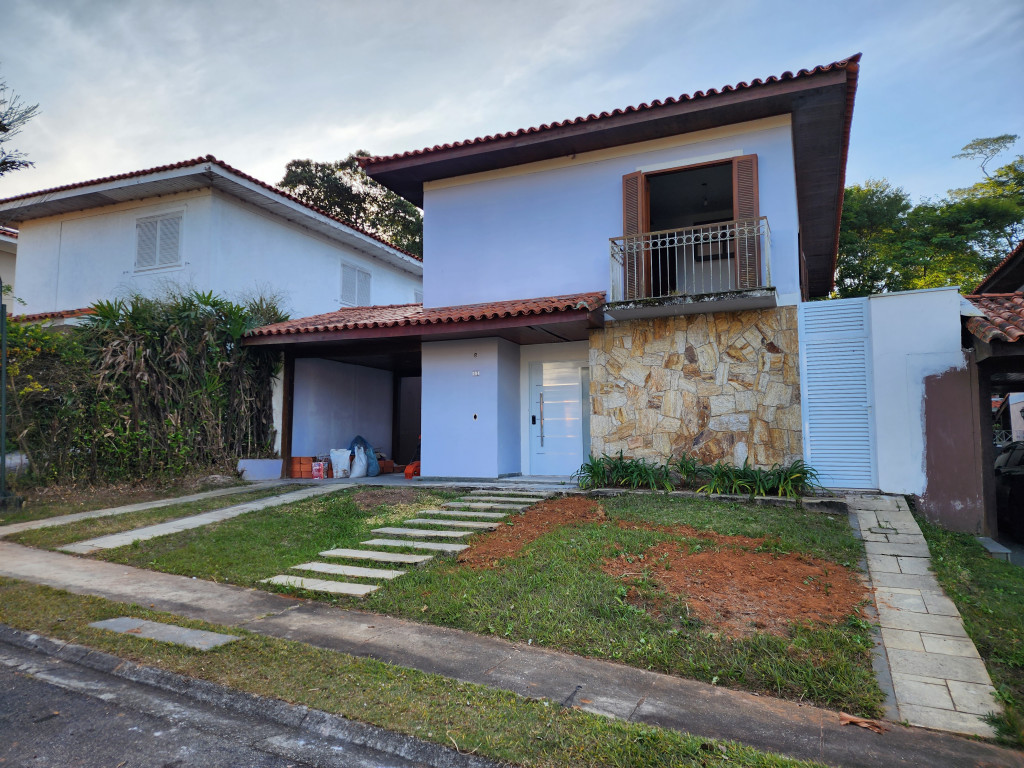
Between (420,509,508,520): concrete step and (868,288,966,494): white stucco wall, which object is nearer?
(420,509,508,520): concrete step

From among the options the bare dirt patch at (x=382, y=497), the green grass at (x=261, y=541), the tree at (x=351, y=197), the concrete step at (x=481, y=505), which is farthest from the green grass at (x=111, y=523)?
the tree at (x=351, y=197)

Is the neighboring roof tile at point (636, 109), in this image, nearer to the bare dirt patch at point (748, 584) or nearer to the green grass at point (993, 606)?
the green grass at point (993, 606)

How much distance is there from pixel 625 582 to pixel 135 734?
133 inches

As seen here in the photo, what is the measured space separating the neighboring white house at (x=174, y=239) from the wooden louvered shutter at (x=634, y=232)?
26.3 feet

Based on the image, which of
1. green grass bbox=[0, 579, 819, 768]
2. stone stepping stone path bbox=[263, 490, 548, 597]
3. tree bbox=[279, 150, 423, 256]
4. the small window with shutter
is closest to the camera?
green grass bbox=[0, 579, 819, 768]

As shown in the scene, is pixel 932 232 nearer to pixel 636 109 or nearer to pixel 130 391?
pixel 636 109

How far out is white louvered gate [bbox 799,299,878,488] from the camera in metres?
8.33

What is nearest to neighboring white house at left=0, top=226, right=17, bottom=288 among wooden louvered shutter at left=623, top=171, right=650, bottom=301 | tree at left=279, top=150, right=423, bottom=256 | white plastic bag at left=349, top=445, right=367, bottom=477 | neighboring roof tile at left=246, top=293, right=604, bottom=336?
neighboring roof tile at left=246, top=293, right=604, bottom=336

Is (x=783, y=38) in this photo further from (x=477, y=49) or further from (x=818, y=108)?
(x=477, y=49)

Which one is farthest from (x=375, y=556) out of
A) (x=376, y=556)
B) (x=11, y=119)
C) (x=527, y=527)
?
(x=11, y=119)

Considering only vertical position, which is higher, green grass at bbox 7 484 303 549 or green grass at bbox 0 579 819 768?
green grass at bbox 7 484 303 549

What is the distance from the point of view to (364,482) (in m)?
11.2

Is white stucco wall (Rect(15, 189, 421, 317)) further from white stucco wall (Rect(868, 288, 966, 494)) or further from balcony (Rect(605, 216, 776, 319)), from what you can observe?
white stucco wall (Rect(868, 288, 966, 494))

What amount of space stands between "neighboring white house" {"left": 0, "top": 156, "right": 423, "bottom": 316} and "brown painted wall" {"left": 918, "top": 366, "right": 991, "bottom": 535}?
1308 cm
